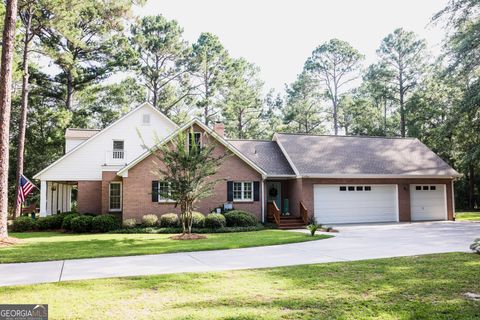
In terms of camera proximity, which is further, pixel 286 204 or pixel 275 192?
pixel 275 192

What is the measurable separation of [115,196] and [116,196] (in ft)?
0.18

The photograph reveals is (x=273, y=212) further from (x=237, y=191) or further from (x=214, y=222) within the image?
(x=214, y=222)

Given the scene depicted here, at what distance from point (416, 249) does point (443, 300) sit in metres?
5.87

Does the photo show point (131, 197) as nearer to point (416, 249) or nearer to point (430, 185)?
point (416, 249)

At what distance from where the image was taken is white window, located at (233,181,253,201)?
20969mm

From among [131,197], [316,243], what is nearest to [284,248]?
[316,243]

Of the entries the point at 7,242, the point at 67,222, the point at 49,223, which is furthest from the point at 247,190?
the point at 7,242

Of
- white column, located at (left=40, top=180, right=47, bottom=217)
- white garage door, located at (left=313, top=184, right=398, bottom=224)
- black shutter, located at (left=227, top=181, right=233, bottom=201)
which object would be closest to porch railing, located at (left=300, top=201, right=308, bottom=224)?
white garage door, located at (left=313, top=184, right=398, bottom=224)

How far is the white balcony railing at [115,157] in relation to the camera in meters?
23.1

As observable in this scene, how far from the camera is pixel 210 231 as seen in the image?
1778 centimetres

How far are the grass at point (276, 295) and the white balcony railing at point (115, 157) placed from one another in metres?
16.7

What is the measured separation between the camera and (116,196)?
2195 centimetres

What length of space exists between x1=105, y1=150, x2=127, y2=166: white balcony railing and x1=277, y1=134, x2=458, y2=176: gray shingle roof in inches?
391

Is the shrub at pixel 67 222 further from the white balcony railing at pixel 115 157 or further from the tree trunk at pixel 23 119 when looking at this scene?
the tree trunk at pixel 23 119
